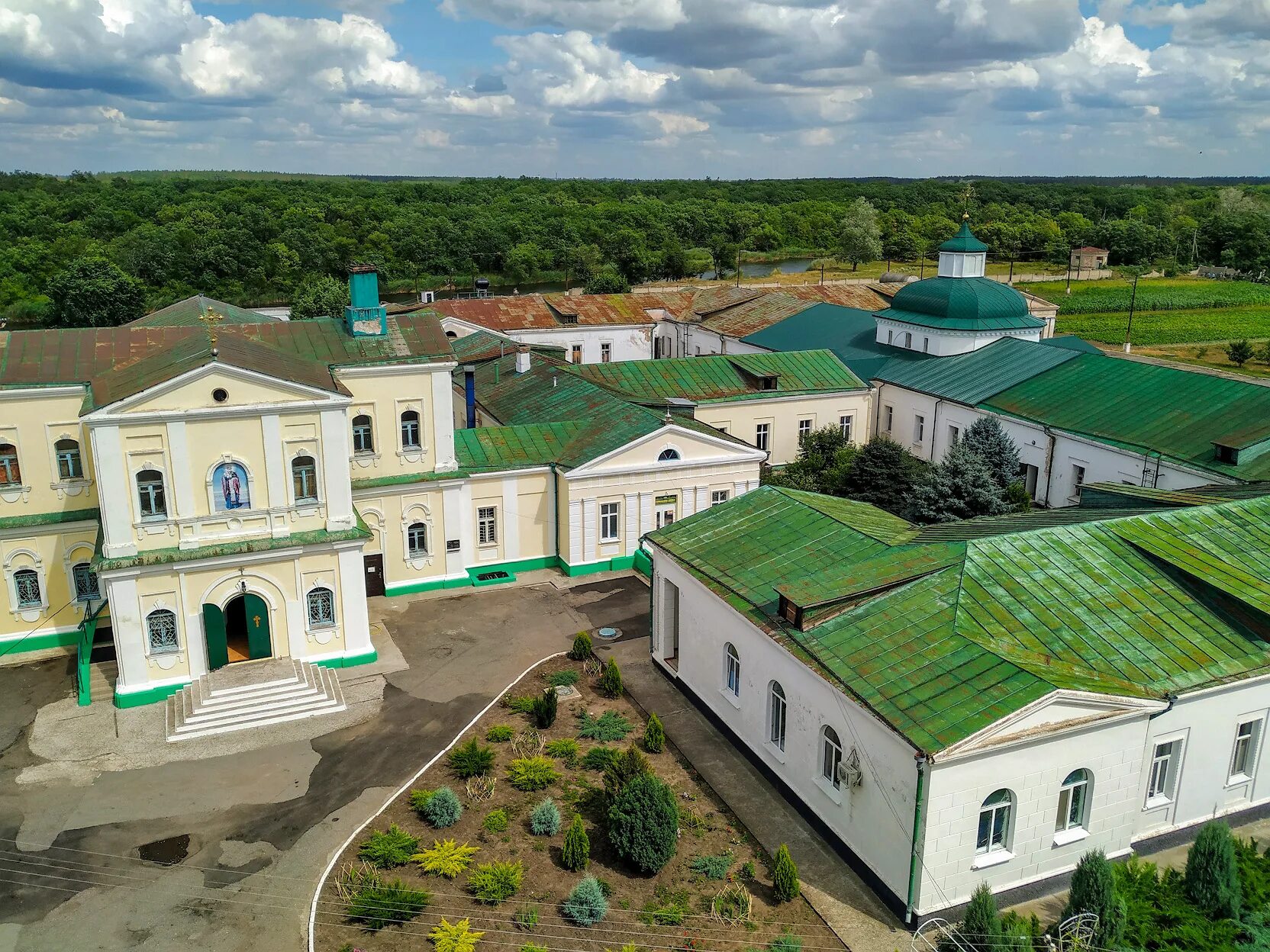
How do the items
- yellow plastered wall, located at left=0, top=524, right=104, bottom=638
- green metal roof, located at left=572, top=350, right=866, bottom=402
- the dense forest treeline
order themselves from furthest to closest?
the dense forest treeline, green metal roof, located at left=572, top=350, right=866, bottom=402, yellow plastered wall, located at left=0, top=524, right=104, bottom=638

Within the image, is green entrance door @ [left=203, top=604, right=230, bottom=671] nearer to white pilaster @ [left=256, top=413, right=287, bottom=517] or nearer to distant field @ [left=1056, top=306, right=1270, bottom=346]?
white pilaster @ [left=256, top=413, right=287, bottom=517]

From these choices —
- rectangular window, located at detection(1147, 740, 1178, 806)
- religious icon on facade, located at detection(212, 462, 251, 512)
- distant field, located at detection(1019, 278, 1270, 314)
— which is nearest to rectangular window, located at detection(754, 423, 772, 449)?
religious icon on facade, located at detection(212, 462, 251, 512)

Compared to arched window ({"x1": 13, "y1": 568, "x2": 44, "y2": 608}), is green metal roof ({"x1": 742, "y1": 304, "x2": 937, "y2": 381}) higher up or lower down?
higher up

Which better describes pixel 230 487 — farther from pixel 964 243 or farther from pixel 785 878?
pixel 964 243

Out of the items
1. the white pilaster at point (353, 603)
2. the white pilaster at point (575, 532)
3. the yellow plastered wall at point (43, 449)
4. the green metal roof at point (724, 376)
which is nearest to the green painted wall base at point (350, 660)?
the white pilaster at point (353, 603)

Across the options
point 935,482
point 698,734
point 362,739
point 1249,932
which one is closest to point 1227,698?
point 1249,932

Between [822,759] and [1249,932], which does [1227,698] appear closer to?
[1249,932]

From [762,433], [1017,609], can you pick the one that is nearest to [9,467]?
[1017,609]
